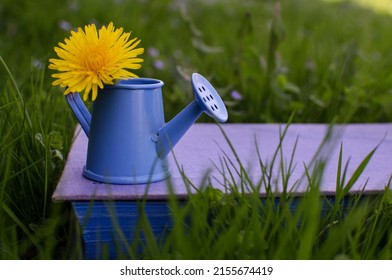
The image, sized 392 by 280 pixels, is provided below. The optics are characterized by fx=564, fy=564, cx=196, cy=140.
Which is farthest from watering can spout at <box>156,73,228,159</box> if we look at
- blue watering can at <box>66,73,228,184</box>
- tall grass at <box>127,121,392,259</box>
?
tall grass at <box>127,121,392,259</box>

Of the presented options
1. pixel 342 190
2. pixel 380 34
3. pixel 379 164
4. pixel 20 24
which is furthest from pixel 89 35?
pixel 380 34

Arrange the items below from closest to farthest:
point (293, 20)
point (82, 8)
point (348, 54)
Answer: point (348, 54)
point (82, 8)
point (293, 20)

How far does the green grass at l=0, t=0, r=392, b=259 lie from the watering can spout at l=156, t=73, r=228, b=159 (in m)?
0.11

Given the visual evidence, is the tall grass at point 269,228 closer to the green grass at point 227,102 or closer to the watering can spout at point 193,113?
the green grass at point 227,102

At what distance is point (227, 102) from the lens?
1.64 metres

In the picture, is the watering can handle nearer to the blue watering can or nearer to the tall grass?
the blue watering can

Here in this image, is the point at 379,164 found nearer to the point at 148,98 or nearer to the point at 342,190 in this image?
the point at 342,190

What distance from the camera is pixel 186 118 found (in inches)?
39.3

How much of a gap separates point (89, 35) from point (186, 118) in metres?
0.22

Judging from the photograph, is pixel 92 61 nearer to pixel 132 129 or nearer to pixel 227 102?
pixel 132 129

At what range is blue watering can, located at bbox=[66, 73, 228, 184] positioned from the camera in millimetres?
981
